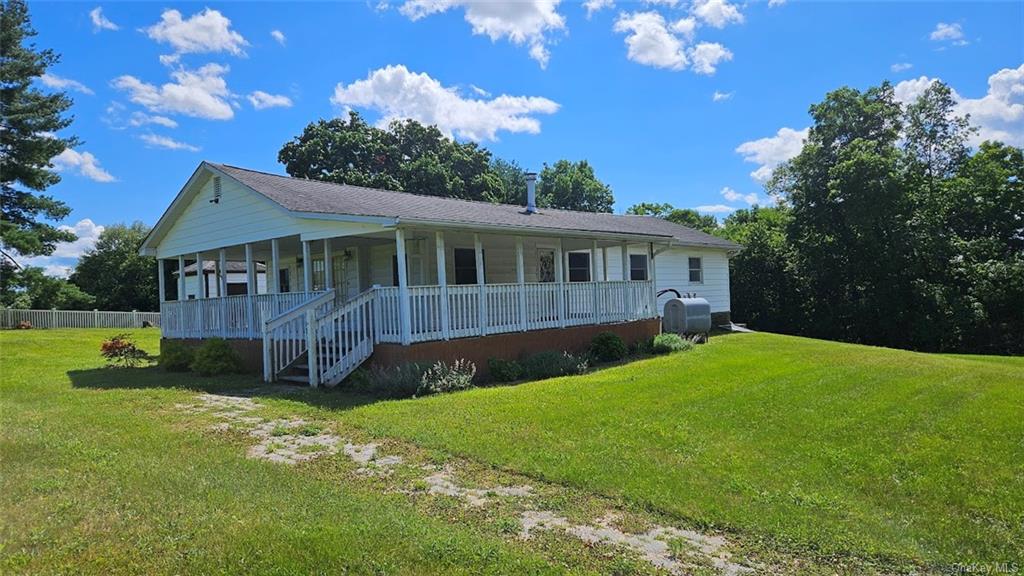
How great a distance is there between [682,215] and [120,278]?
42.5 metres

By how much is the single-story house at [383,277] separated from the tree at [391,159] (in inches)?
652

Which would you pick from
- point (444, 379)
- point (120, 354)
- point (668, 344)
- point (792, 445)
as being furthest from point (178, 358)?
point (792, 445)

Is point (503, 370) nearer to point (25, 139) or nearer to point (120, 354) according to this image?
point (120, 354)

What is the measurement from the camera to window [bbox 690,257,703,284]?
22.5m

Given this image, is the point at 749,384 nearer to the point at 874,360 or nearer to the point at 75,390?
the point at 874,360

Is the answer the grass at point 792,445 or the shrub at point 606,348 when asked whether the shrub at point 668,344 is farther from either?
the grass at point 792,445

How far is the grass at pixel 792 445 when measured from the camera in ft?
14.3

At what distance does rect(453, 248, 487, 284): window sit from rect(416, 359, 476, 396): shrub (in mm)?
5002

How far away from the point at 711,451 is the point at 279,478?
415 centimetres

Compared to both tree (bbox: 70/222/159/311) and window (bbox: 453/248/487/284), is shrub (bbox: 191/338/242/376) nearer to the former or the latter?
window (bbox: 453/248/487/284)

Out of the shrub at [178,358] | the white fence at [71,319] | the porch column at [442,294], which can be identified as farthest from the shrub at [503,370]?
the white fence at [71,319]

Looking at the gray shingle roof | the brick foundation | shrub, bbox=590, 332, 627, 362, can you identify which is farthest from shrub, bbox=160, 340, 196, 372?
shrub, bbox=590, 332, 627, 362

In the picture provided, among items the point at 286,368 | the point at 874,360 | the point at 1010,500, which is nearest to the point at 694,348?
the point at 874,360

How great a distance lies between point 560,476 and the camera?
552 cm
